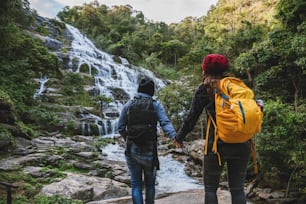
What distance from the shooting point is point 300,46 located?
30.7ft

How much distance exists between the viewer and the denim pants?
2.24 meters

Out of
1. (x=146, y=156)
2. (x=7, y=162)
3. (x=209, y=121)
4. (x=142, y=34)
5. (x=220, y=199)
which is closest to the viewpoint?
(x=209, y=121)

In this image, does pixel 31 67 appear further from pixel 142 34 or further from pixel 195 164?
pixel 142 34

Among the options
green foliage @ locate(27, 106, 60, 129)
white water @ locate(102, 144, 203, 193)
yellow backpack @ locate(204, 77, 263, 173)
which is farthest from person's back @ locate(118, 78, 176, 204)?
green foliage @ locate(27, 106, 60, 129)

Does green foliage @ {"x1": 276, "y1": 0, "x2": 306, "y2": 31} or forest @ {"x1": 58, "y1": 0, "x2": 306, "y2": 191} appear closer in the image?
forest @ {"x1": 58, "y1": 0, "x2": 306, "y2": 191}

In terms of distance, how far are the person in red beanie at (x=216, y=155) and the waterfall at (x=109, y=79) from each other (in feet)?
41.9

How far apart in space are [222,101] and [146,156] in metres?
1.18

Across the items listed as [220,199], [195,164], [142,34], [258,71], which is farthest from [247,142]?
[142,34]

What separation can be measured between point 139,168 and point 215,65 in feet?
4.63

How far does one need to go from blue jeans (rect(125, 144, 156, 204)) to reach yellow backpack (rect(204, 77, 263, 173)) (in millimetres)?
974

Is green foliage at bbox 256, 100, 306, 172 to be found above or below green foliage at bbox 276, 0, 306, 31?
below

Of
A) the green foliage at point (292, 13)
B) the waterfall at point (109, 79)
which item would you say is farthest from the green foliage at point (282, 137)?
the waterfall at point (109, 79)

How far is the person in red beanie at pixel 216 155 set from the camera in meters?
2.23

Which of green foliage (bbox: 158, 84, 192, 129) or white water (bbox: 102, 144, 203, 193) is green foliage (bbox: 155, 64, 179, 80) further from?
white water (bbox: 102, 144, 203, 193)
